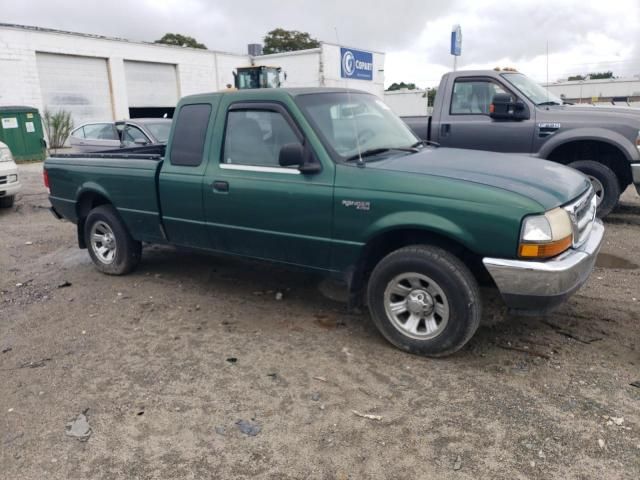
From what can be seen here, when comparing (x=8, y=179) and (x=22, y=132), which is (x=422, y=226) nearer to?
(x=8, y=179)

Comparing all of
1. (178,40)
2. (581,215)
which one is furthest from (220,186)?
(178,40)

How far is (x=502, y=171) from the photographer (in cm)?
393

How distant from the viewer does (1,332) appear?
187 inches

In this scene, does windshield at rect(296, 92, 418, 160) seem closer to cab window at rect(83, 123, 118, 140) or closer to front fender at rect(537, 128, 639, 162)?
front fender at rect(537, 128, 639, 162)

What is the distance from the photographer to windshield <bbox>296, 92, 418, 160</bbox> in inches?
169

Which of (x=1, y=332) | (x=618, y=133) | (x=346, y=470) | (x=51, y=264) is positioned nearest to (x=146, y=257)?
(x=51, y=264)

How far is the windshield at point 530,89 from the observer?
299 inches

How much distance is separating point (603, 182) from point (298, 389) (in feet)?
18.1

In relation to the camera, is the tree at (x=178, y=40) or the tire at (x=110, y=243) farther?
the tree at (x=178, y=40)

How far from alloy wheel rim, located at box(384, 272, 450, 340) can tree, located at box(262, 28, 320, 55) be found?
183ft

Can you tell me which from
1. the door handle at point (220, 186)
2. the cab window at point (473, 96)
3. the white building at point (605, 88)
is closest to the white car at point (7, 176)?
the door handle at point (220, 186)

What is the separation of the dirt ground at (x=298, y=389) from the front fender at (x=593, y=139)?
6.75 feet

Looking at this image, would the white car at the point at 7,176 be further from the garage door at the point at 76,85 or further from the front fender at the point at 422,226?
the garage door at the point at 76,85

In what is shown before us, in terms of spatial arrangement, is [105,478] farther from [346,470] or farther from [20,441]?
[346,470]
